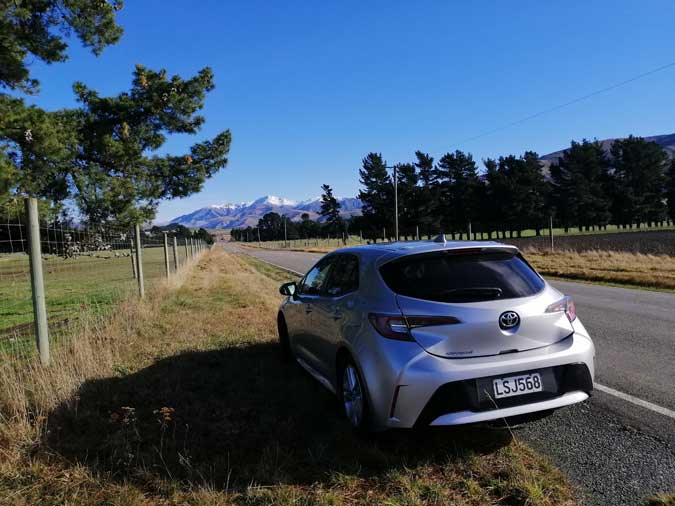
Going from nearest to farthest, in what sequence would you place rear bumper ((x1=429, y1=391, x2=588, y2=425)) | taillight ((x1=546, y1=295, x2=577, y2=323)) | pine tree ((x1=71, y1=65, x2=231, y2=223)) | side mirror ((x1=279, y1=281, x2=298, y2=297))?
rear bumper ((x1=429, y1=391, x2=588, y2=425)) < taillight ((x1=546, y1=295, x2=577, y2=323)) < side mirror ((x1=279, y1=281, x2=298, y2=297)) < pine tree ((x1=71, y1=65, x2=231, y2=223))

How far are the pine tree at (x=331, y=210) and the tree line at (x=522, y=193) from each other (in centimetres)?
1731

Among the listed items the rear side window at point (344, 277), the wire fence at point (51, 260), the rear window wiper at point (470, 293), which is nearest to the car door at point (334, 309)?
the rear side window at point (344, 277)

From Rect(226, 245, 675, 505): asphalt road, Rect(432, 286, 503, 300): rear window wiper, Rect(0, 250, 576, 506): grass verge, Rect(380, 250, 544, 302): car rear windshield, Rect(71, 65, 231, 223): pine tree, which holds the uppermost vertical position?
Rect(71, 65, 231, 223): pine tree

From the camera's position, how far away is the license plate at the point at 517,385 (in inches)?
122

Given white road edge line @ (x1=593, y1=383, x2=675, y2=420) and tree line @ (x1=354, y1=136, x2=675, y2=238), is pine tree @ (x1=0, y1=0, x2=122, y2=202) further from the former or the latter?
tree line @ (x1=354, y1=136, x2=675, y2=238)

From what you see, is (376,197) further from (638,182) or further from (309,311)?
(309,311)

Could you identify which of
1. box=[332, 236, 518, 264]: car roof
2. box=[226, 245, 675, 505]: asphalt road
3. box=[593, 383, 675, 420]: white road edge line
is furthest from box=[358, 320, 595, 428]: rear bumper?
box=[593, 383, 675, 420]: white road edge line

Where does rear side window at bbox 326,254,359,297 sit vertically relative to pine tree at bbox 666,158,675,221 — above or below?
below

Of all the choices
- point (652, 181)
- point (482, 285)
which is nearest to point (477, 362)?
point (482, 285)

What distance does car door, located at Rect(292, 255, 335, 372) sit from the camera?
4629 millimetres

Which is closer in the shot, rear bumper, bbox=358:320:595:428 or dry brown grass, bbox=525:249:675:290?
rear bumper, bbox=358:320:595:428

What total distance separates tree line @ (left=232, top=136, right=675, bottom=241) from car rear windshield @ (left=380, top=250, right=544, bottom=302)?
72.1 metres

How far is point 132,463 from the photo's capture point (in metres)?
3.22

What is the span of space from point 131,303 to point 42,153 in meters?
6.77
